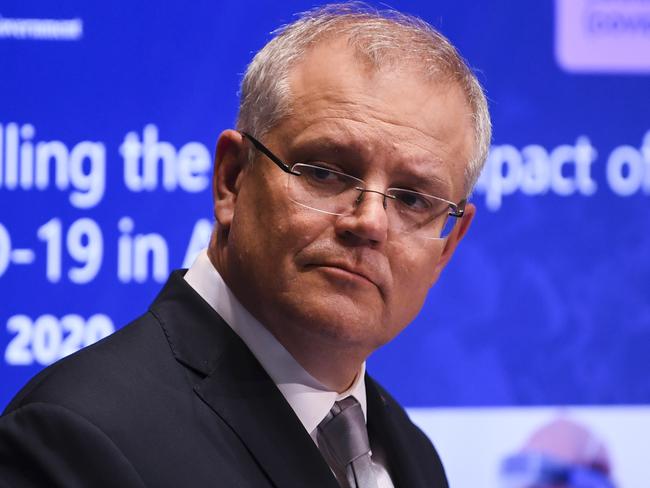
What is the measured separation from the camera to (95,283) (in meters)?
3.17

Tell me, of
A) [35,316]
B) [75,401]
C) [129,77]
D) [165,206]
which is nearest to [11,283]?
[35,316]

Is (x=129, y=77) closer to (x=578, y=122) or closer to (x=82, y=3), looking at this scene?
(x=82, y=3)

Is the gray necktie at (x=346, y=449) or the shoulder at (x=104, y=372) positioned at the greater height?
the shoulder at (x=104, y=372)

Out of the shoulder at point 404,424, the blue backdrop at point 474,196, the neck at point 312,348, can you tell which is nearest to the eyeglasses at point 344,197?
A: the neck at point 312,348

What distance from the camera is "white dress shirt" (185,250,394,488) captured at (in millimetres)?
1848

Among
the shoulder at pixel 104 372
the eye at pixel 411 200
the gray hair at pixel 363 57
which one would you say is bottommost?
the shoulder at pixel 104 372

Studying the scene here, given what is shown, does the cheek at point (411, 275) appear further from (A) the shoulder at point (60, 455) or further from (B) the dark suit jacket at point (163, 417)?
(A) the shoulder at point (60, 455)

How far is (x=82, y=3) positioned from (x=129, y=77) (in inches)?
11.3

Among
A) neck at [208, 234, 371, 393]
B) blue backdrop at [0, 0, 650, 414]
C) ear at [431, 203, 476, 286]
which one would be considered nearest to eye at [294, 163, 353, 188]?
neck at [208, 234, 371, 393]

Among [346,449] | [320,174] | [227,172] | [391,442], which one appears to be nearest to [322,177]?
[320,174]

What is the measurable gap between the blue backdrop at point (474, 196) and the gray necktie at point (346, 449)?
4.56 ft

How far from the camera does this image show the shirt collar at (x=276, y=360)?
1848 millimetres

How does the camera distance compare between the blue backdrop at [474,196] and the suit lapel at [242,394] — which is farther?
the blue backdrop at [474,196]

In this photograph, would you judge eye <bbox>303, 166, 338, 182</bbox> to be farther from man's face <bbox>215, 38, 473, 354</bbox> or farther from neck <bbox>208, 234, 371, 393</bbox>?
neck <bbox>208, 234, 371, 393</bbox>
